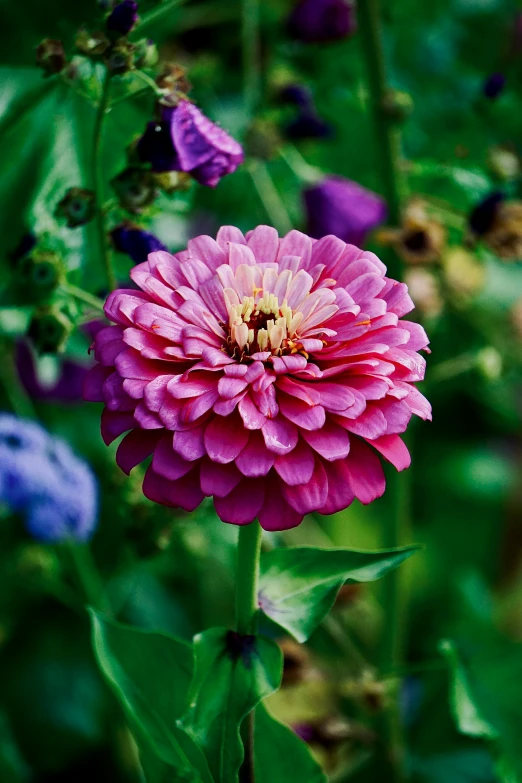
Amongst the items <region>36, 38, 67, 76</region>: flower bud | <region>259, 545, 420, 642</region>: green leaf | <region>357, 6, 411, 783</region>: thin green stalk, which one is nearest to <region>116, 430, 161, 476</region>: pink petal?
<region>259, 545, 420, 642</region>: green leaf

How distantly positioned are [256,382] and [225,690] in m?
0.14

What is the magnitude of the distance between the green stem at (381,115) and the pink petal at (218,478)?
1.15ft

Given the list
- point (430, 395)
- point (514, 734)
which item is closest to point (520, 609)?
point (430, 395)

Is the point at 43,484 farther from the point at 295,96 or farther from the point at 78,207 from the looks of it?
the point at 295,96

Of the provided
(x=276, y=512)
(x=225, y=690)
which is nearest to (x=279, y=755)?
(x=225, y=690)

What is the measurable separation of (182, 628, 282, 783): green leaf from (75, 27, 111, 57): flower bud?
0.89 ft

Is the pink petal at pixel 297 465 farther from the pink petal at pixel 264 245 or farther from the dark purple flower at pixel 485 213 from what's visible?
the dark purple flower at pixel 485 213

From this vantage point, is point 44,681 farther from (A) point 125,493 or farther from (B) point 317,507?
(B) point 317,507

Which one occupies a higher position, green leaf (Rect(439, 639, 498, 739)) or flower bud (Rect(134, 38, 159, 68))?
flower bud (Rect(134, 38, 159, 68))

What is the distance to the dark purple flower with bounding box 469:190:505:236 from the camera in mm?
534

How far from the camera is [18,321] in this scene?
0.56 metres

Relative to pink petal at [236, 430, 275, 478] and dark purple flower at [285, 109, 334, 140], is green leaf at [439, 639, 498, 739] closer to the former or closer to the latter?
pink petal at [236, 430, 275, 478]

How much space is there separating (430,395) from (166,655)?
20.3 inches

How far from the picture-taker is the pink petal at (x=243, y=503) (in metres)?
0.28
